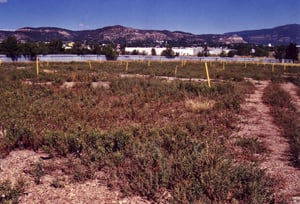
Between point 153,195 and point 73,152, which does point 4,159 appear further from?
point 153,195

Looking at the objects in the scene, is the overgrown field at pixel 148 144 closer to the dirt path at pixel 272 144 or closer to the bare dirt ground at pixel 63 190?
the bare dirt ground at pixel 63 190

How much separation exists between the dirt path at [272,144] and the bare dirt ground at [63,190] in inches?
88.8

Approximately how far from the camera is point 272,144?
697 centimetres

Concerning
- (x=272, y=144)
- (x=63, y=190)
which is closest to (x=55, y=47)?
(x=272, y=144)

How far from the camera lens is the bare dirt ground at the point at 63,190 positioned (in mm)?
4398

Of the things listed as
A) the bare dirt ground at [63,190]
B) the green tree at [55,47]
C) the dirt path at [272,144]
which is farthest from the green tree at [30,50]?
the bare dirt ground at [63,190]

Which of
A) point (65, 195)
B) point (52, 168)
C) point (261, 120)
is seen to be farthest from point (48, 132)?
point (261, 120)

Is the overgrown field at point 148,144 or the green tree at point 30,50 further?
the green tree at point 30,50

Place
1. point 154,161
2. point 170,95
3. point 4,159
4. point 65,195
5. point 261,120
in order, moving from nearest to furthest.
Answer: point 65,195 → point 154,161 → point 4,159 → point 261,120 → point 170,95

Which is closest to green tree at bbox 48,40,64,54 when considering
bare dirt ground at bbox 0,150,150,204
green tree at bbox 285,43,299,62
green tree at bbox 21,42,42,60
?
green tree at bbox 21,42,42,60

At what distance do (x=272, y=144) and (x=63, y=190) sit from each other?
4.62 metres

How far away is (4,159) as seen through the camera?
5922mm

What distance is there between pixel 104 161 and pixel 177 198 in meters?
1.79

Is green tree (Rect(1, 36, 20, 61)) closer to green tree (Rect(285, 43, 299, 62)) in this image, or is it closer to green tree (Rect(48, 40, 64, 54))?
green tree (Rect(48, 40, 64, 54))
